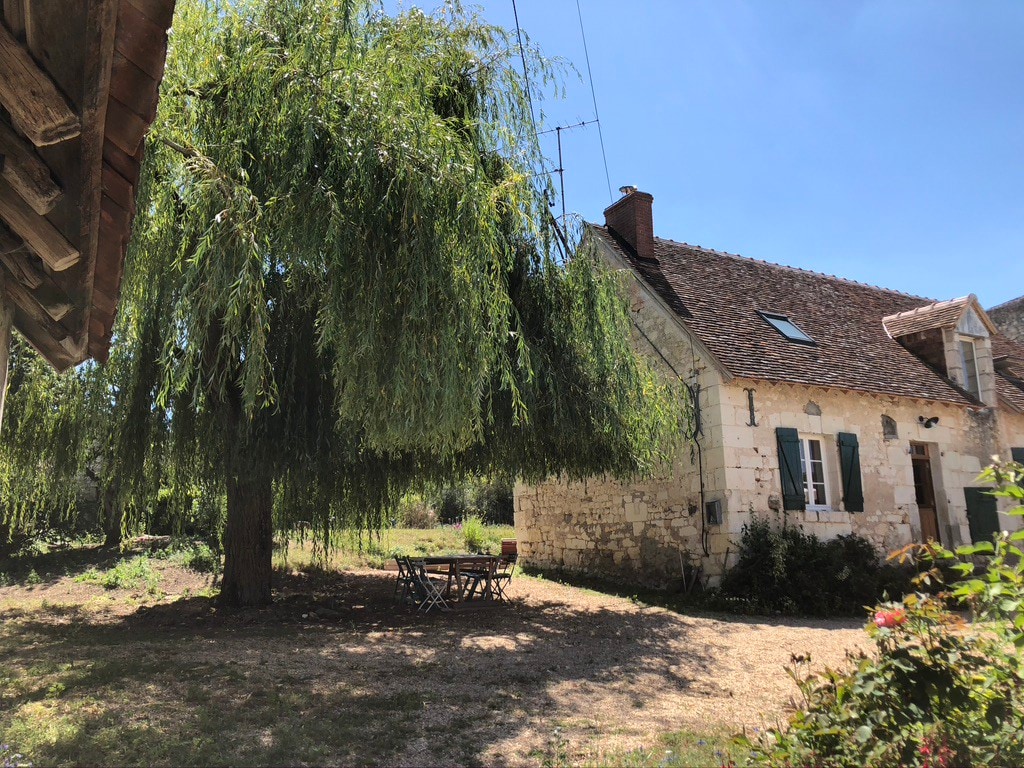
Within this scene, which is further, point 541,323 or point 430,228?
point 541,323

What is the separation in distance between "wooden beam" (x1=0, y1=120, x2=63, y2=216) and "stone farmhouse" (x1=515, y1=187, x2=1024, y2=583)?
795 cm

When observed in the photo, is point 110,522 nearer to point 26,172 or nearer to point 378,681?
point 378,681

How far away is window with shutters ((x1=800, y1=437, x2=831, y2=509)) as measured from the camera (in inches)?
448

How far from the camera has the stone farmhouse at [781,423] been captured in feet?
35.3

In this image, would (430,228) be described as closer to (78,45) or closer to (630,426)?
(78,45)

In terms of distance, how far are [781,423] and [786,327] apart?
244cm

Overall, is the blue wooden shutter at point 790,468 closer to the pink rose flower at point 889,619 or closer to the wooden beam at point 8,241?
the pink rose flower at point 889,619

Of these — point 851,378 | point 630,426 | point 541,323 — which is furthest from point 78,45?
point 851,378

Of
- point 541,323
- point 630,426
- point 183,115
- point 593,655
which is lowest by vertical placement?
point 593,655

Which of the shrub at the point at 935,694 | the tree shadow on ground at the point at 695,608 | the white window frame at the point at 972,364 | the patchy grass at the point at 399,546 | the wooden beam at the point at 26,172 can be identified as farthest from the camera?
the white window frame at the point at 972,364

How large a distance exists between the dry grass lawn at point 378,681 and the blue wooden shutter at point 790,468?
2.12m

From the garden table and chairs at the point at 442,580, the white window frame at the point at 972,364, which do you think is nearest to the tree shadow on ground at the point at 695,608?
the garden table and chairs at the point at 442,580

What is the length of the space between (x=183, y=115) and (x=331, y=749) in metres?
4.76

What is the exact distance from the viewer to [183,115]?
5.75 m
